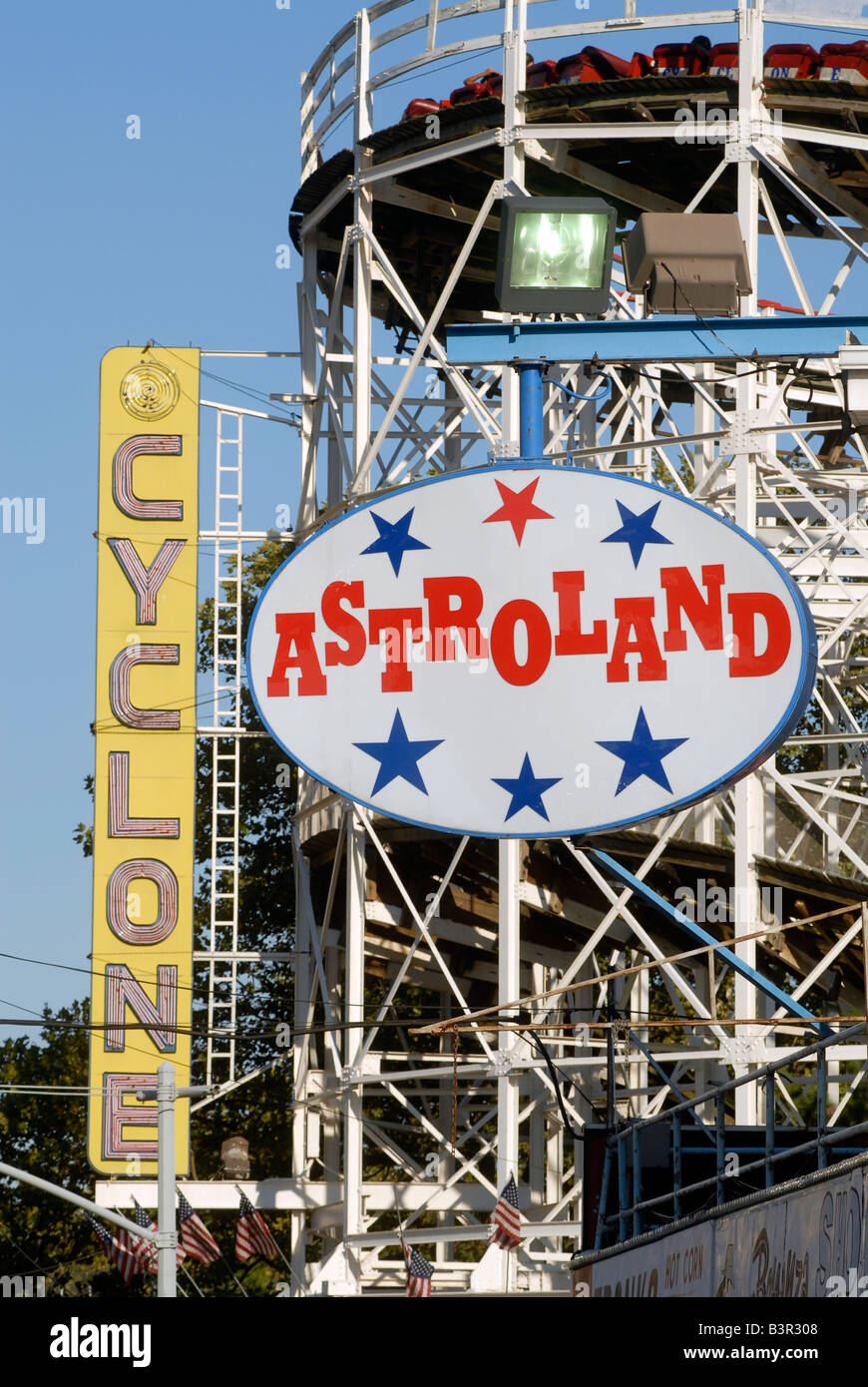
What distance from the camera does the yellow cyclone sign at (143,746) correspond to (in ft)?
117

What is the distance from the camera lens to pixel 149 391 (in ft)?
123

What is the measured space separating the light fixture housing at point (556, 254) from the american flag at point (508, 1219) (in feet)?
47.5

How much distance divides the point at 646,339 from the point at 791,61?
52.7 ft

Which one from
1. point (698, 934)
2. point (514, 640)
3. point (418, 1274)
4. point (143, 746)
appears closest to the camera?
point (514, 640)

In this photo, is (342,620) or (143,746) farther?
(143,746)

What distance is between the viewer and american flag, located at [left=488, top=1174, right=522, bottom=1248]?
28953 mm

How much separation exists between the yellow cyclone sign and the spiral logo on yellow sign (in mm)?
23

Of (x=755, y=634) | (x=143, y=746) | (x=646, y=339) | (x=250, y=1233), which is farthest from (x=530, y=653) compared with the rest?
(x=143, y=746)

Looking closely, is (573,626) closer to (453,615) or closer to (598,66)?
(453,615)

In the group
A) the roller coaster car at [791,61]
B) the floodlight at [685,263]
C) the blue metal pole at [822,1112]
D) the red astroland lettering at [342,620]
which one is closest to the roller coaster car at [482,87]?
the roller coaster car at [791,61]

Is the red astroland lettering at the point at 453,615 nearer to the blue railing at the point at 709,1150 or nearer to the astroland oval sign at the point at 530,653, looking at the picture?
the astroland oval sign at the point at 530,653

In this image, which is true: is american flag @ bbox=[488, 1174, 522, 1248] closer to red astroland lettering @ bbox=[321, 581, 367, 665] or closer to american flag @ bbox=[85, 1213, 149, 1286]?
american flag @ bbox=[85, 1213, 149, 1286]
